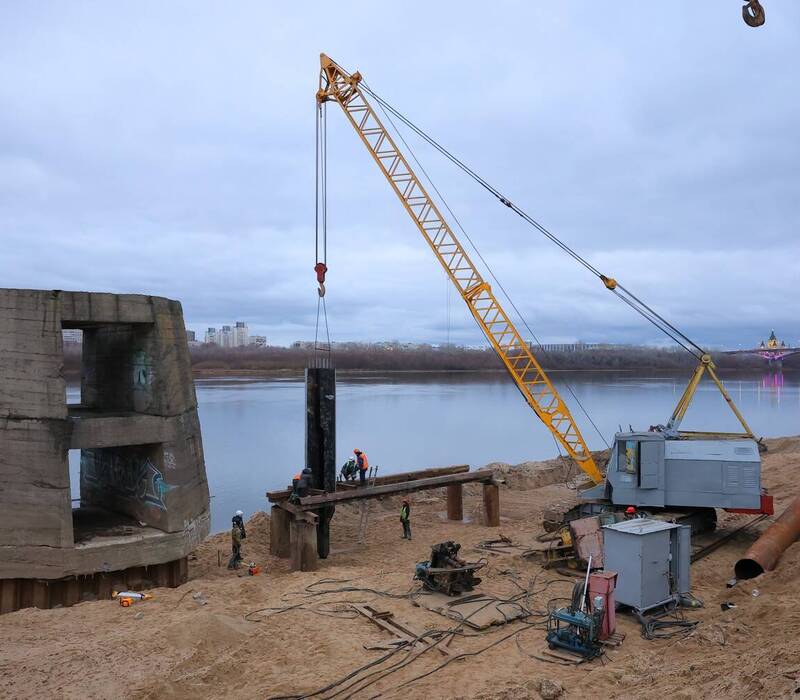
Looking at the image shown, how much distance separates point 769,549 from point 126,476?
13350 millimetres

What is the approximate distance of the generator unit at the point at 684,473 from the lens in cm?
1538

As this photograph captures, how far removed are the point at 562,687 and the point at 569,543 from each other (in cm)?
564

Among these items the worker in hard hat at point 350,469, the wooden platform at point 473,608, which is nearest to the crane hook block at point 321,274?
the worker in hard hat at point 350,469

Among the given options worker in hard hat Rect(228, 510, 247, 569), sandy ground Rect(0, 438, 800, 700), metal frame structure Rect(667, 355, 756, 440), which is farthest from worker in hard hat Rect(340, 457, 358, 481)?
metal frame structure Rect(667, 355, 756, 440)

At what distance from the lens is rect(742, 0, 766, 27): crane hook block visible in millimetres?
10072

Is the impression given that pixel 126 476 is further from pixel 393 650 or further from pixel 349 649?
pixel 393 650

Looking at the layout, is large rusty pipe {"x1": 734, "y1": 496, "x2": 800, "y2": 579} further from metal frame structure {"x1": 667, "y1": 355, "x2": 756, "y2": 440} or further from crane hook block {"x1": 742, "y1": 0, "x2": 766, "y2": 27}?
crane hook block {"x1": 742, "y1": 0, "x2": 766, "y2": 27}

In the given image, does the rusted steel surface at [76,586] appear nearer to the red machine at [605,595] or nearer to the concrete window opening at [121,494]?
the concrete window opening at [121,494]

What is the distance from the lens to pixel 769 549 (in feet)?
42.4

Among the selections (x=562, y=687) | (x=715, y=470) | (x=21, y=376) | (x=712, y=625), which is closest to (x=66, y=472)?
(x=21, y=376)

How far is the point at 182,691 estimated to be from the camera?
8383mm

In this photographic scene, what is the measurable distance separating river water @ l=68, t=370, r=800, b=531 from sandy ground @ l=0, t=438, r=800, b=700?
37.7ft

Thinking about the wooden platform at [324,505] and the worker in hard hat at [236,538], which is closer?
the wooden platform at [324,505]

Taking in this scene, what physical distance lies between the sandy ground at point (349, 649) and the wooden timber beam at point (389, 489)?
181 centimetres
